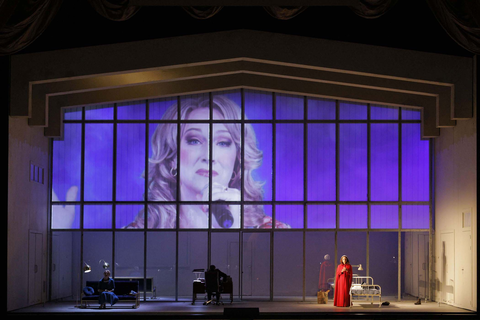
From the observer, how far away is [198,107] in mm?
18781

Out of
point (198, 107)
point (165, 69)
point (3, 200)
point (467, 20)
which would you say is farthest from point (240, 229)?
point (467, 20)

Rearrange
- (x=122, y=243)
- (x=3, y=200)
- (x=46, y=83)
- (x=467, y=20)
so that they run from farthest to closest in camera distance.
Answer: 1. (x=122, y=243)
2. (x=46, y=83)
3. (x=3, y=200)
4. (x=467, y=20)

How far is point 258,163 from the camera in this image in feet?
61.2

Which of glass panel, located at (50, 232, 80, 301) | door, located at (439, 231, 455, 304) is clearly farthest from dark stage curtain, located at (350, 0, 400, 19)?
glass panel, located at (50, 232, 80, 301)

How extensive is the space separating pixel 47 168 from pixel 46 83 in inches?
120

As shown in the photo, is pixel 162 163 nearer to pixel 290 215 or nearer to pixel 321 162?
pixel 290 215

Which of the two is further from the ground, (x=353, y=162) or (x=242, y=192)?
(x=353, y=162)

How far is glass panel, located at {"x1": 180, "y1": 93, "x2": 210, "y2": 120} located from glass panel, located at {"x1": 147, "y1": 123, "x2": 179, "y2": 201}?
52 centimetres

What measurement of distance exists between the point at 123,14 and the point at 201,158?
6.08 m

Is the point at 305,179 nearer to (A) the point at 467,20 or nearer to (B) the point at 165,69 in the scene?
(B) the point at 165,69

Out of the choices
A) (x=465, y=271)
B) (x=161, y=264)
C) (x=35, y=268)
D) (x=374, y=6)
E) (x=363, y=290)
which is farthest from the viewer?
(x=161, y=264)

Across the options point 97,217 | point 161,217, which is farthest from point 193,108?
point 97,217

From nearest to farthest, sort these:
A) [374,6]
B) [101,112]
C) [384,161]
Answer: [374,6], [384,161], [101,112]

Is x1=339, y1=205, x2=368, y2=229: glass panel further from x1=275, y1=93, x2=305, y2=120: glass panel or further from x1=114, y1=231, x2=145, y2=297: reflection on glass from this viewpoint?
x1=114, y1=231, x2=145, y2=297: reflection on glass
